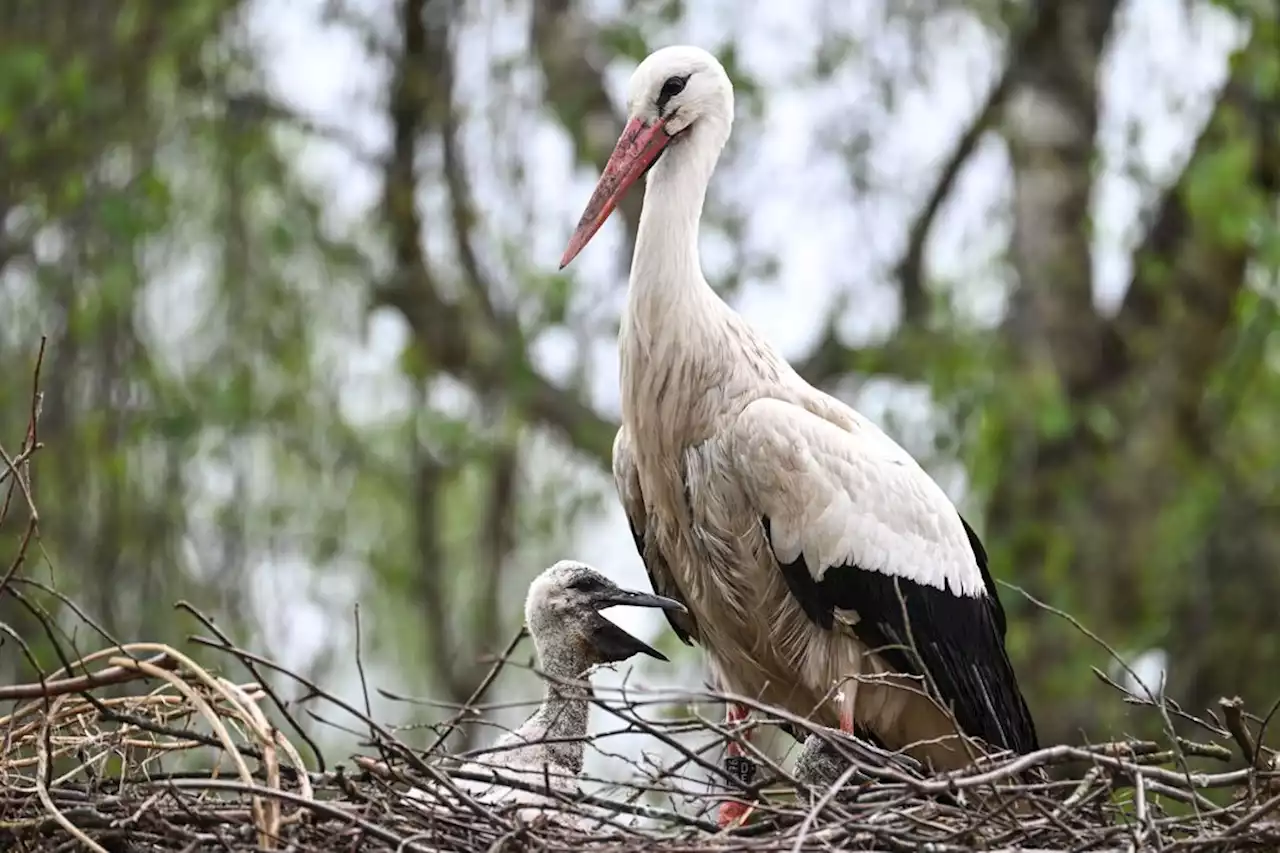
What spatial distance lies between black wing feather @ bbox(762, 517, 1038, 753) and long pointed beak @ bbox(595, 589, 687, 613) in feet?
1.11

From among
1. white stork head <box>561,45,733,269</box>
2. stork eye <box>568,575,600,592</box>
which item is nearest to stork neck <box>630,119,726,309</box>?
white stork head <box>561,45,733,269</box>

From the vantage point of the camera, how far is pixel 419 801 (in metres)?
3.77

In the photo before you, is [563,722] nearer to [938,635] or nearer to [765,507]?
[765,507]

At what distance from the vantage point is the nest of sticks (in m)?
3.53

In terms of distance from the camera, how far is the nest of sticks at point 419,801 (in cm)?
353

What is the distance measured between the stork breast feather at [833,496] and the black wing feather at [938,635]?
0.11ft

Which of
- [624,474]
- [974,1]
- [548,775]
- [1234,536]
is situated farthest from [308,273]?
[548,775]

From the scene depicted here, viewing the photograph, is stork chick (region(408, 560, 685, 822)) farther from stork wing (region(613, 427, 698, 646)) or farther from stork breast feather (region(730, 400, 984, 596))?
stork wing (region(613, 427, 698, 646))

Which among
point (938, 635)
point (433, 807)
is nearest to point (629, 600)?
point (938, 635)

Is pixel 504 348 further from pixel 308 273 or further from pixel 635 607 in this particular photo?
pixel 635 607

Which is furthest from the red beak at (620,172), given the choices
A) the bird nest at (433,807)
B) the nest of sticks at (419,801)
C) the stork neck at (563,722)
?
the bird nest at (433,807)

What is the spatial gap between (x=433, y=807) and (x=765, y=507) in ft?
4.55

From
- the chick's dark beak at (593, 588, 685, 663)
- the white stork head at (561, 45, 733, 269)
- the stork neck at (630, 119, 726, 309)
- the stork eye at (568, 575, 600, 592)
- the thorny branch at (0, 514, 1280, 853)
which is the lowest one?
the thorny branch at (0, 514, 1280, 853)

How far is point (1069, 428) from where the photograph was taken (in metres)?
9.34
